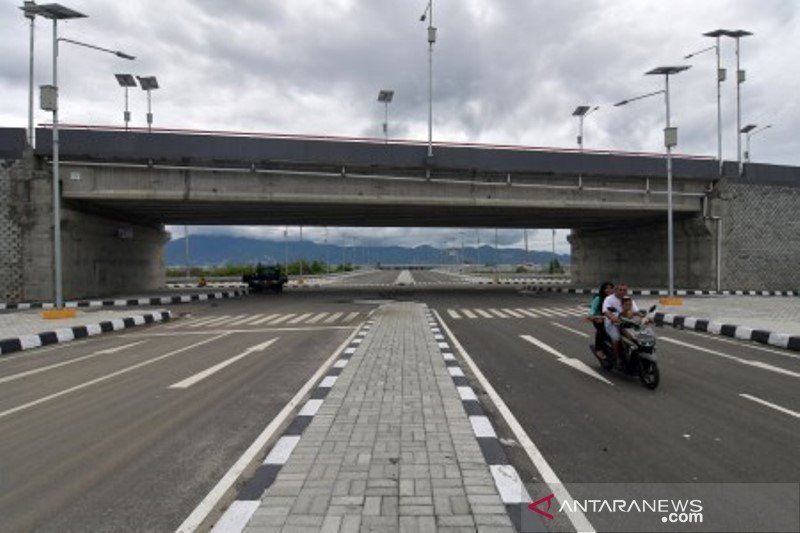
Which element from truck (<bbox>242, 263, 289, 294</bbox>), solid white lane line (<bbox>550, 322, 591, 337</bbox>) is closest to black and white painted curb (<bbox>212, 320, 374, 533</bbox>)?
solid white lane line (<bbox>550, 322, 591, 337</bbox>)

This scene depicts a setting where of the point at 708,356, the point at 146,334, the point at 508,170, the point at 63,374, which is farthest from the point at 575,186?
the point at 63,374

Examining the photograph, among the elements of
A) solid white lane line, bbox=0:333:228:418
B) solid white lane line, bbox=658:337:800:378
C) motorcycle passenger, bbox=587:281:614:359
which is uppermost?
motorcycle passenger, bbox=587:281:614:359

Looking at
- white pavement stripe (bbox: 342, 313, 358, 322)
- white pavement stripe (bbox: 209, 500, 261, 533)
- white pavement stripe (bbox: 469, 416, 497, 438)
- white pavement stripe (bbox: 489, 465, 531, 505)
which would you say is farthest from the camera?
white pavement stripe (bbox: 342, 313, 358, 322)

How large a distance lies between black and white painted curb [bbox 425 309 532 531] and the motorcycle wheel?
2483 mm

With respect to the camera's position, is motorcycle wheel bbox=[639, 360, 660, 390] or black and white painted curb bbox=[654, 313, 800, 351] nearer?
motorcycle wheel bbox=[639, 360, 660, 390]

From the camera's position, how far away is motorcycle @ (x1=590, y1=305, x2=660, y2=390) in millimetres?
7496

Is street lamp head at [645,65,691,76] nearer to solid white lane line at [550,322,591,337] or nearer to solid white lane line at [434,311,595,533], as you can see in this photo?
solid white lane line at [550,322,591,337]

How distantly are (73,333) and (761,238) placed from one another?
32.7 metres

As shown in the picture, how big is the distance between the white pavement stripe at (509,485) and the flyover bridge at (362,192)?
2226cm

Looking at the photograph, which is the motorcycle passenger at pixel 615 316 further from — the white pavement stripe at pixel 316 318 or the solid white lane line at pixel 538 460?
the white pavement stripe at pixel 316 318

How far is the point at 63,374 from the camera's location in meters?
8.97

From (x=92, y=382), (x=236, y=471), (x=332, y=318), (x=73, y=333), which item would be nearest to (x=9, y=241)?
(x=73, y=333)

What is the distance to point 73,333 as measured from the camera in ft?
45.9

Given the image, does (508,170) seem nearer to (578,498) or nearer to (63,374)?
(63,374)
